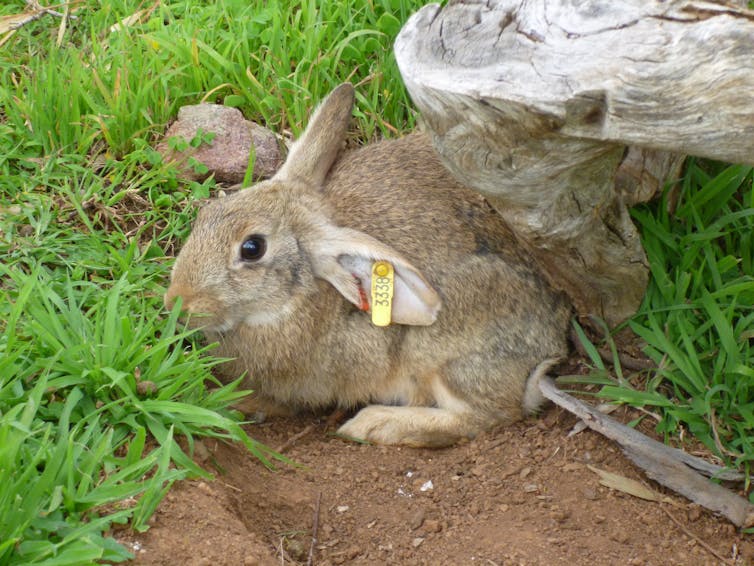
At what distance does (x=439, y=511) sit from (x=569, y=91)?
1.84 m

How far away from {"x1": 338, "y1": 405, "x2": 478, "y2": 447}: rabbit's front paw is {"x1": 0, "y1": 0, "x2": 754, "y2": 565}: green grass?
0.66m

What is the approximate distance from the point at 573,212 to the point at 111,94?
8.22ft

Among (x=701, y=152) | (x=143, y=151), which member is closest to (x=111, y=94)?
(x=143, y=151)

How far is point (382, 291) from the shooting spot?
436 cm

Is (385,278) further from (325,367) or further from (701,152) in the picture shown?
(701,152)

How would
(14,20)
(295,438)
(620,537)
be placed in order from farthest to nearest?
(14,20)
(295,438)
(620,537)

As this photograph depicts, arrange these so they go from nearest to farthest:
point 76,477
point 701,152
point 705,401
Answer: point 701,152 → point 76,477 → point 705,401

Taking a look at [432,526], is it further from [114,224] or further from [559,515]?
[114,224]

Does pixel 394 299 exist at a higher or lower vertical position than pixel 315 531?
higher

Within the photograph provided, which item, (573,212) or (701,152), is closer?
(701,152)

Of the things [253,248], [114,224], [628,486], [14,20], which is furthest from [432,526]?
[14,20]

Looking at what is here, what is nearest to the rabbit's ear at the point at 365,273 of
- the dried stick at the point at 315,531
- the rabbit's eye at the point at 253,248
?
the rabbit's eye at the point at 253,248

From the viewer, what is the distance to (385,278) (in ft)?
14.2

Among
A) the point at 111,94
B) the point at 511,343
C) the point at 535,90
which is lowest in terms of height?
the point at 511,343
